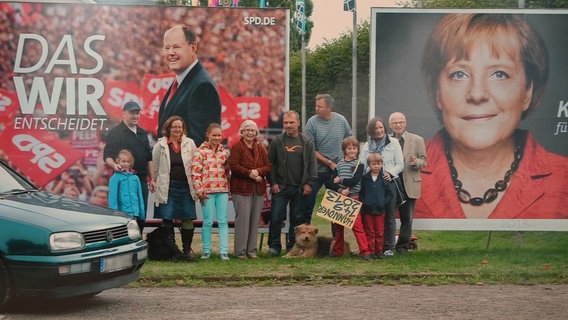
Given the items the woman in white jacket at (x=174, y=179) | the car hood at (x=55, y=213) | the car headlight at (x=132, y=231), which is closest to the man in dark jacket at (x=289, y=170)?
the woman in white jacket at (x=174, y=179)

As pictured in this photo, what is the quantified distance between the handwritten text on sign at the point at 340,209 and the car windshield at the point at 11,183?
4369mm

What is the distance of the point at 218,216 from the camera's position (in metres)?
14.0

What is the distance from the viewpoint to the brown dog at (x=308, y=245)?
1384 centimetres

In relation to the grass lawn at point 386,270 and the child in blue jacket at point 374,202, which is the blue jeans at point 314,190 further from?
the grass lawn at point 386,270

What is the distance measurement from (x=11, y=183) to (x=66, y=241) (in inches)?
65.2

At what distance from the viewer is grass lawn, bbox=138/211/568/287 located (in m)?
11.9

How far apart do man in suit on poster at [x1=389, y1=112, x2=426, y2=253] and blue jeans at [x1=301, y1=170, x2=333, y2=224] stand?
1.02 meters

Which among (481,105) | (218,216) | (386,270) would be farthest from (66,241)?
(481,105)

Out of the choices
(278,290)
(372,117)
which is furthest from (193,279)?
(372,117)

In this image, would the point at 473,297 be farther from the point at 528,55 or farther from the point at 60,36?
the point at 60,36

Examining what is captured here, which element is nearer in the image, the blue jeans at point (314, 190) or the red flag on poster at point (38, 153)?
the blue jeans at point (314, 190)

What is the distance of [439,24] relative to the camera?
15.3 meters

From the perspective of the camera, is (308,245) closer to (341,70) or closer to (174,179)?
(174,179)

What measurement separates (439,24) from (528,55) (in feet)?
4.51
